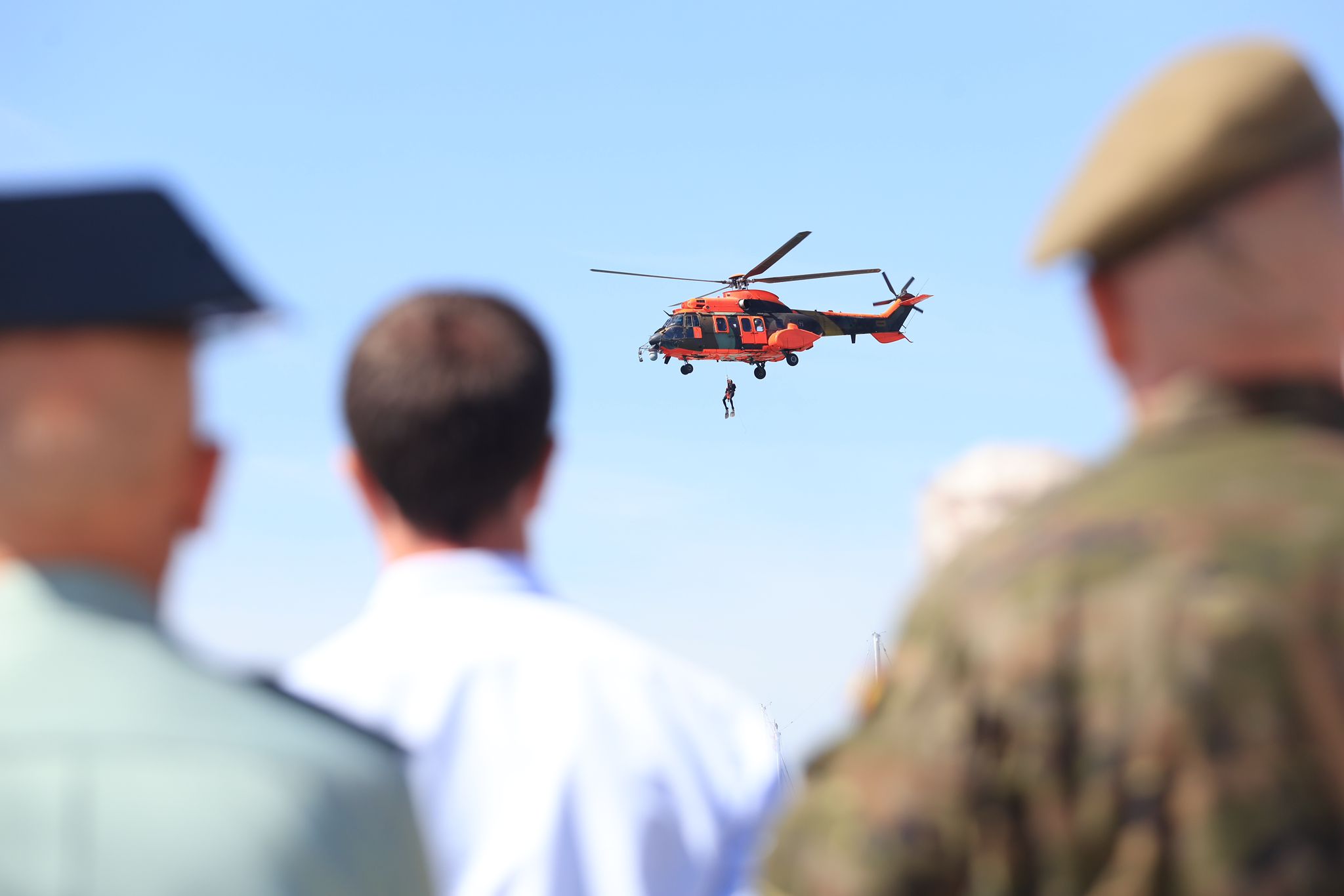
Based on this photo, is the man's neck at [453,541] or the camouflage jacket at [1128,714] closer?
the camouflage jacket at [1128,714]

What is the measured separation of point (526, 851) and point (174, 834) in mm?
1148

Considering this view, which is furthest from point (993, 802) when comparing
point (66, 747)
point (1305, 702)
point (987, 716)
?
point (66, 747)

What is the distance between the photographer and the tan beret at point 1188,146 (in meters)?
2.24

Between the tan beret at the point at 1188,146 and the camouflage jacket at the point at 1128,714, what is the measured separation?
363 millimetres

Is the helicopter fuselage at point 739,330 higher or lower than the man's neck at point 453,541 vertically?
higher

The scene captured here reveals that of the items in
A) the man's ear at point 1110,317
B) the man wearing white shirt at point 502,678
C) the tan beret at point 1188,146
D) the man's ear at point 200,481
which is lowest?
the man wearing white shirt at point 502,678

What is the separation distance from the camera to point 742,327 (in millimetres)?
36219

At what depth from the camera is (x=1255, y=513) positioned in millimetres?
2059

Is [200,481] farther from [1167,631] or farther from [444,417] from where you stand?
[1167,631]

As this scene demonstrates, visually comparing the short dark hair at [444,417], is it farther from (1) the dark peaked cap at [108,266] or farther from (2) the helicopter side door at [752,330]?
(2) the helicopter side door at [752,330]

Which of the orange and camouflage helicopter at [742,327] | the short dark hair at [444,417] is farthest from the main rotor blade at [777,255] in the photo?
the short dark hair at [444,417]

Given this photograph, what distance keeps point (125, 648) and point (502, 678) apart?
112cm

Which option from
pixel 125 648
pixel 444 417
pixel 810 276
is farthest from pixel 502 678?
pixel 810 276

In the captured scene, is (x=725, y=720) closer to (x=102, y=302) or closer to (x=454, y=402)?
(x=454, y=402)
